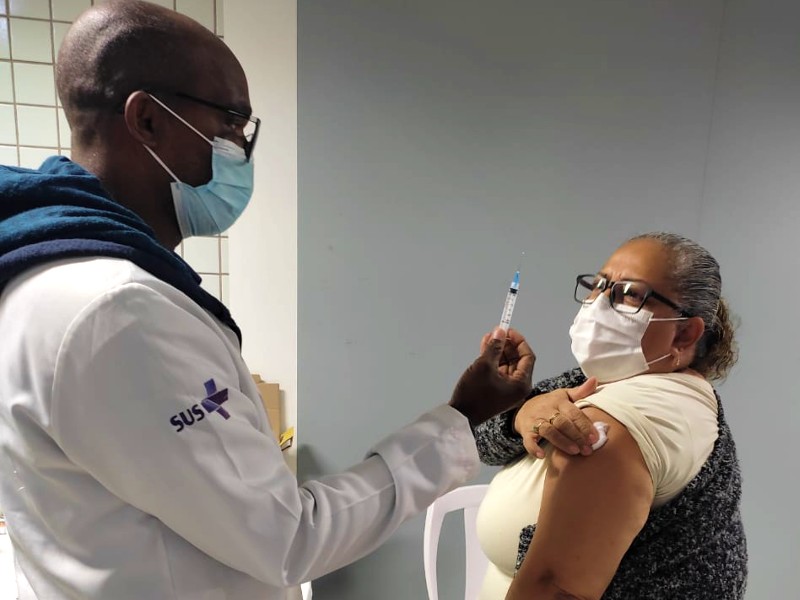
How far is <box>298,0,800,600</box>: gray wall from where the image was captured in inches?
62.6

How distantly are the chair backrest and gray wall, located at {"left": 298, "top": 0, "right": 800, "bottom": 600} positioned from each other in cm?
16

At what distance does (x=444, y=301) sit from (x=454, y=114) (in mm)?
631

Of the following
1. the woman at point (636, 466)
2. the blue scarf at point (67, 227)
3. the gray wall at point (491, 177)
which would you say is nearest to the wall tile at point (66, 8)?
the gray wall at point (491, 177)

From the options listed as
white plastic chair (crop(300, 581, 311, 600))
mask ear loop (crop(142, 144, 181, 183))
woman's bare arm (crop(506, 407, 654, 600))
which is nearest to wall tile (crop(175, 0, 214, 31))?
mask ear loop (crop(142, 144, 181, 183))

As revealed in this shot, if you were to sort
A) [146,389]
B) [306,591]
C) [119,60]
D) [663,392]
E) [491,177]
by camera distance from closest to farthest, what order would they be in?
1. [146,389]
2. [119,60]
3. [663,392]
4. [306,591]
5. [491,177]

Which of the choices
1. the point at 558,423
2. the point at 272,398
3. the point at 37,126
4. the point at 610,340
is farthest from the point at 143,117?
the point at 37,126

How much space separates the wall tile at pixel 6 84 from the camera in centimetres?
158

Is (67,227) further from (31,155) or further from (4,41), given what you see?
(4,41)

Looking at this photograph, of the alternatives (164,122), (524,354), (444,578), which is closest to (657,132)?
(524,354)

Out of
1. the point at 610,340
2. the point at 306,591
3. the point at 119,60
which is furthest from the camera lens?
the point at 306,591

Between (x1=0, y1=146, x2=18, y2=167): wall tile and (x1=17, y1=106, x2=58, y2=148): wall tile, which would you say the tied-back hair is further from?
(x1=0, y1=146, x2=18, y2=167): wall tile

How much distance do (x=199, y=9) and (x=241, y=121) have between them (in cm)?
114

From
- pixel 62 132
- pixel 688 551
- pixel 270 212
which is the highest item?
pixel 62 132

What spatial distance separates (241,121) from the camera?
31.4 inches
